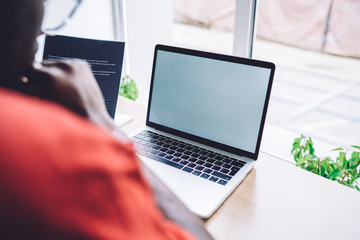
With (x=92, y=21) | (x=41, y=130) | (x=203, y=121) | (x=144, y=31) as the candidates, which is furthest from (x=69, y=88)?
(x=144, y=31)

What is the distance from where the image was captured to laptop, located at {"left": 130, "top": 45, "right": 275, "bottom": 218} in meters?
0.89

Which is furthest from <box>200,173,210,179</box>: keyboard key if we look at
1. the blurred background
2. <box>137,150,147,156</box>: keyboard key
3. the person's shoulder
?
the blurred background

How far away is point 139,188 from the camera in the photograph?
1.08ft

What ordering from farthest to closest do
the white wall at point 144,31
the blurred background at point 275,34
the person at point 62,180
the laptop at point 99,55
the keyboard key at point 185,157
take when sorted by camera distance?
the white wall at point 144,31, the blurred background at point 275,34, the laptop at point 99,55, the keyboard key at point 185,157, the person at point 62,180

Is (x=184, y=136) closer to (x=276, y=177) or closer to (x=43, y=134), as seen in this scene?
(x=276, y=177)

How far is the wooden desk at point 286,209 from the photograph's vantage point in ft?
2.39

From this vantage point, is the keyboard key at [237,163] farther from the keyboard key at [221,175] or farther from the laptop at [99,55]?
the laptop at [99,55]

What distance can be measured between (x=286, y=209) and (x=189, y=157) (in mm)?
316

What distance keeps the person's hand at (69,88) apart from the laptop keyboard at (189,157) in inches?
19.8

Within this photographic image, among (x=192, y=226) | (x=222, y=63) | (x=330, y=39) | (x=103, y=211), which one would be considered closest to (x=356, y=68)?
(x=330, y=39)

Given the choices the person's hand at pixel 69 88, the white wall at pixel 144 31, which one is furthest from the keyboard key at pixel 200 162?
the white wall at pixel 144 31

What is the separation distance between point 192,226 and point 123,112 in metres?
0.87

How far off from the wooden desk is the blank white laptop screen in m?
0.12

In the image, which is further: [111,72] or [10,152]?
[111,72]
